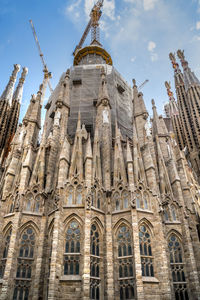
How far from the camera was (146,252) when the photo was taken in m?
16.7

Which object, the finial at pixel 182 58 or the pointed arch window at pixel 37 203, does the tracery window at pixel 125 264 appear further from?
the finial at pixel 182 58

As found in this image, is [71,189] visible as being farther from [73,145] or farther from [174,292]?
[174,292]

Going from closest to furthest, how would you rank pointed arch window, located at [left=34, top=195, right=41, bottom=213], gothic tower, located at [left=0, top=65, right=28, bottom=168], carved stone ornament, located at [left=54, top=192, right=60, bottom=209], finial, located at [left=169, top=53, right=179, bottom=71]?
1. carved stone ornament, located at [left=54, top=192, right=60, bottom=209]
2. pointed arch window, located at [left=34, top=195, right=41, bottom=213]
3. gothic tower, located at [left=0, top=65, right=28, bottom=168]
4. finial, located at [left=169, top=53, right=179, bottom=71]

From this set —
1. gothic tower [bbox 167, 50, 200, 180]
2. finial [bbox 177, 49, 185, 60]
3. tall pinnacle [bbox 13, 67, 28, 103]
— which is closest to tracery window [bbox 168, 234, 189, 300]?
gothic tower [bbox 167, 50, 200, 180]

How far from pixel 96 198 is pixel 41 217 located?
13.8ft

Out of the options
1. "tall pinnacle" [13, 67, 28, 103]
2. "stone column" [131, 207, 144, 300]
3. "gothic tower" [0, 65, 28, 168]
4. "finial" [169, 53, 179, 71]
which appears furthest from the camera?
"finial" [169, 53, 179, 71]

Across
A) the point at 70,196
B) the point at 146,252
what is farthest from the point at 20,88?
the point at 146,252

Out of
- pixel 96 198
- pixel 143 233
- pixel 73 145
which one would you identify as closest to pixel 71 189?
pixel 96 198

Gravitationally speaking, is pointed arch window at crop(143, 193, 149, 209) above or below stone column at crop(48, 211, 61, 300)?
above

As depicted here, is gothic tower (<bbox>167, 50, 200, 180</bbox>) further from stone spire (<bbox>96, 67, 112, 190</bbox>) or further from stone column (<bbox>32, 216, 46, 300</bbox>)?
stone column (<bbox>32, 216, 46, 300</bbox>)

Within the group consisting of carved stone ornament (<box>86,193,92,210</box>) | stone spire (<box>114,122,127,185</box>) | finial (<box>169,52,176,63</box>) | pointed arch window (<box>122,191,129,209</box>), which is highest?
finial (<box>169,52,176,63</box>)

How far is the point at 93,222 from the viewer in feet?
56.2

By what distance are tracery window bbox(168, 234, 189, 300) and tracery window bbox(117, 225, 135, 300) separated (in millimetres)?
3515

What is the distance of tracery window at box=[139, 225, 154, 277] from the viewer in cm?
1616
